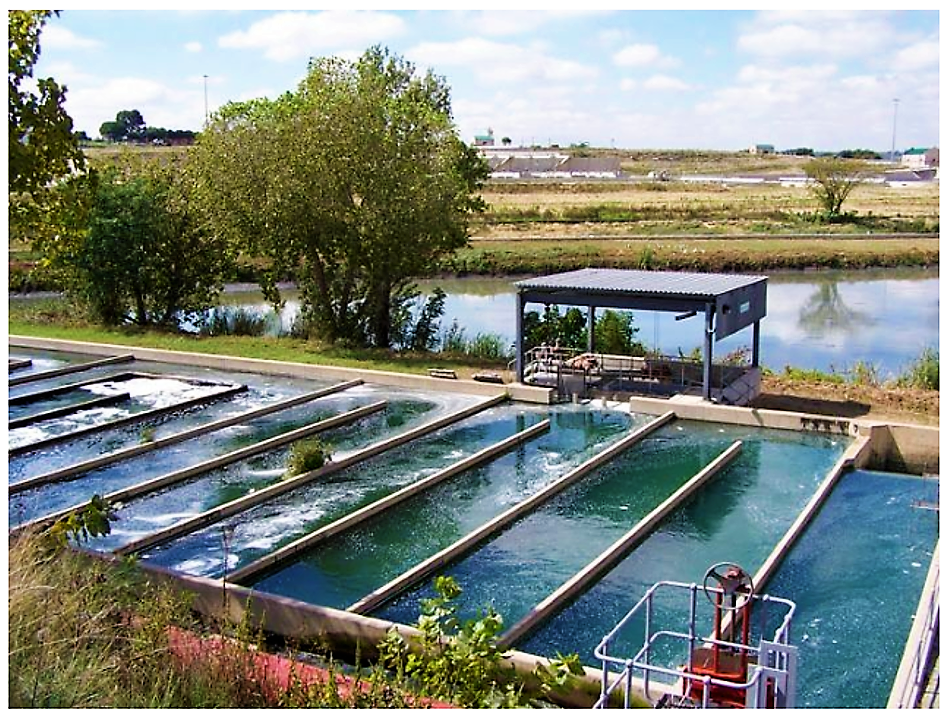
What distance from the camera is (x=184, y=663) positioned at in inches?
233

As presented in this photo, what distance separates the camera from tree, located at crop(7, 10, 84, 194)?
29.7 ft

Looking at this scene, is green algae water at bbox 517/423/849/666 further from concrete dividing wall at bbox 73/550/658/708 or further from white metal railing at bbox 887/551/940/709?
white metal railing at bbox 887/551/940/709

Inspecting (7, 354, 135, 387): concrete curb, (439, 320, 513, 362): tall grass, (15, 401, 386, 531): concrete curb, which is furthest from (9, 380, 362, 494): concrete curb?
(7, 354, 135, 387): concrete curb

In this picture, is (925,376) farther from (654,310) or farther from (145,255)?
(145,255)

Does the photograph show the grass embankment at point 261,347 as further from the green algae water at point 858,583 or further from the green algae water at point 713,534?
the green algae water at point 858,583

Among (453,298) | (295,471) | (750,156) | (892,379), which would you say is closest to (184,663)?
(295,471)

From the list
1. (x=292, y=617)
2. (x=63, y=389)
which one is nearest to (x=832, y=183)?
(x=63, y=389)

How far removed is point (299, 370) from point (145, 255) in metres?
7.20

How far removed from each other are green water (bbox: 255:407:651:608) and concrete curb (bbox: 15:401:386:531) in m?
2.65

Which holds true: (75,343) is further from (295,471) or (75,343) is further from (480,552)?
(480,552)

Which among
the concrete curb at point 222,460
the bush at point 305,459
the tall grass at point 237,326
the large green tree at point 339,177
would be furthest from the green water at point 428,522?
the tall grass at point 237,326

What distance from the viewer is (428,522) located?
39.2 ft

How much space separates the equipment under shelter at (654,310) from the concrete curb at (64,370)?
8.47 metres

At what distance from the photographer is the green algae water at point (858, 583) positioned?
331 inches
